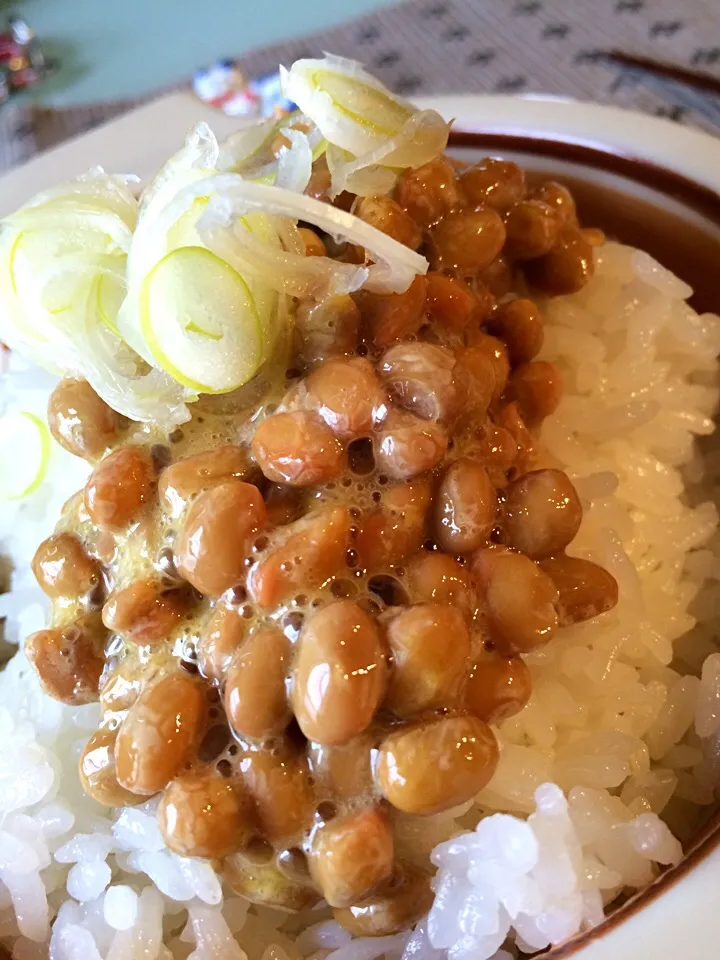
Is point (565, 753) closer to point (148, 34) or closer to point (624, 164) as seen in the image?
point (624, 164)

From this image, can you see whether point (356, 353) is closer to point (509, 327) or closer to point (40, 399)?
point (509, 327)

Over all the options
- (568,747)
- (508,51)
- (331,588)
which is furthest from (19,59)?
(568,747)

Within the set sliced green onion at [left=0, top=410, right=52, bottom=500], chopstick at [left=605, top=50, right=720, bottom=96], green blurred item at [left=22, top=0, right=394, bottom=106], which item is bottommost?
sliced green onion at [left=0, top=410, right=52, bottom=500]

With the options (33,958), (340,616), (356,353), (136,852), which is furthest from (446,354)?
(33,958)

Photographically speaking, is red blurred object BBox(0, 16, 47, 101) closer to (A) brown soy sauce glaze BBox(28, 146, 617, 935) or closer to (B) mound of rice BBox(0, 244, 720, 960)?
(B) mound of rice BBox(0, 244, 720, 960)

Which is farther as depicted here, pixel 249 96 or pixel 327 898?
pixel 249 96

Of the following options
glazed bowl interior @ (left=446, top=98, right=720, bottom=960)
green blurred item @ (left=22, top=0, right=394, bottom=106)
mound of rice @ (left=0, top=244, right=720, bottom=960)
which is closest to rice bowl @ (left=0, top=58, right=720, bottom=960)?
mound of rice @ (left=0, top=244, right=720, bottom=960)
